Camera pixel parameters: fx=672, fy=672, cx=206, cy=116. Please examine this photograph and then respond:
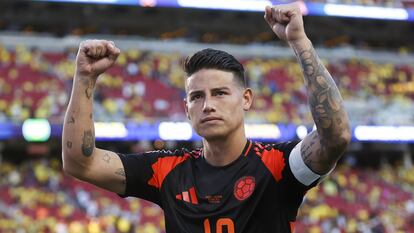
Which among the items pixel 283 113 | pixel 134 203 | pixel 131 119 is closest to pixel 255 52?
pixel 283 113

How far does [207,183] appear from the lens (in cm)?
315

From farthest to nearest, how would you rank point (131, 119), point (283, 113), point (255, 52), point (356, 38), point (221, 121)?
point (356, 38), point (255, 52), point (283, 113), point (131, 119), point (221, 121)

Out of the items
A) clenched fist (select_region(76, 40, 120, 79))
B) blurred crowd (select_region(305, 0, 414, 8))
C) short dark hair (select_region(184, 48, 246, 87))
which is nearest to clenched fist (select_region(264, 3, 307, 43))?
short dark hair (select_region(184, 48, 246, 87))

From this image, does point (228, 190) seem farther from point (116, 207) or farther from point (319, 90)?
point (116, 207)

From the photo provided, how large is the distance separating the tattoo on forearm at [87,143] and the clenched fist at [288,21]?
103 centimetres

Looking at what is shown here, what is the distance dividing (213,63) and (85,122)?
672 mm

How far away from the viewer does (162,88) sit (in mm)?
24266

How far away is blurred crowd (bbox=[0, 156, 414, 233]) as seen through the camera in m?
17.8

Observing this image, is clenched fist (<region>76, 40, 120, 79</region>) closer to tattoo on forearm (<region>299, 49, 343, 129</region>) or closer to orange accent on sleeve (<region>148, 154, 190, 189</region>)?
orange accent on sleeve (<region>148, 154, 190, 189</region>)

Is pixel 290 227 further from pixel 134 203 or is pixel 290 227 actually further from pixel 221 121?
pixel 134 203

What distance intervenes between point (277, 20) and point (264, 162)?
0.66 metres

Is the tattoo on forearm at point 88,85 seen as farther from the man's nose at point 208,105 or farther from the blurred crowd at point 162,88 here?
the blurred crowd at point 162,88

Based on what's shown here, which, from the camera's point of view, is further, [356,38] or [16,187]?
[356,38]

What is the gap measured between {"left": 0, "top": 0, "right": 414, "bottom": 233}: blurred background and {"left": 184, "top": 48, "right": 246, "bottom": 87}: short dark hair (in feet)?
47.8
